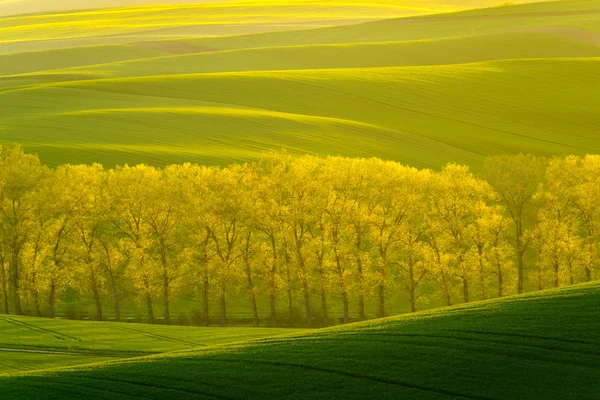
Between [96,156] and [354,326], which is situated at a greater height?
[96,156]

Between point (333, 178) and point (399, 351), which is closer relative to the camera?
point (399, 351)

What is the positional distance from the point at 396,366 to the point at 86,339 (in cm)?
2374

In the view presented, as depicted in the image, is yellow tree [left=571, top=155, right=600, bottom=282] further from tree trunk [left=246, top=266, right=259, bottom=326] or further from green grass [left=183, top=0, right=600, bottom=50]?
green grass [left=183, top=0, right=600, bottom=50]

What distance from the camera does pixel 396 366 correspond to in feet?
104

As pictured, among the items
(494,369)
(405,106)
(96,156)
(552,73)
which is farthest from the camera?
(552,73)

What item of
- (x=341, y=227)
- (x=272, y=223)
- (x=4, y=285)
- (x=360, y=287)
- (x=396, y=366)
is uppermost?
→ (x=272, y=223)

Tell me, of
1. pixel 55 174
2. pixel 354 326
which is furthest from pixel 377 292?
pixel 354 326

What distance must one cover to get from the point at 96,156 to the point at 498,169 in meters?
34.5

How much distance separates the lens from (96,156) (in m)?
86.2

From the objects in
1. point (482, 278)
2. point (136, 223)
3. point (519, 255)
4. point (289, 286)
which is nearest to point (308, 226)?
point (289, 286)

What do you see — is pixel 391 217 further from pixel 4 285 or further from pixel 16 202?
pixel 16 202

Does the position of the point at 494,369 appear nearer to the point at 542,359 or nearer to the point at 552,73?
the point at 542,359

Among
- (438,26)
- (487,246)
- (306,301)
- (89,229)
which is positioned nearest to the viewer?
(306,301)

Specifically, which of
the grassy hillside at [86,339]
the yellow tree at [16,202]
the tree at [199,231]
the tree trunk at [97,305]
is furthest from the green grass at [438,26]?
the grassy hillside at [86,339]
